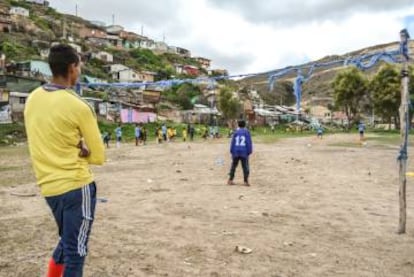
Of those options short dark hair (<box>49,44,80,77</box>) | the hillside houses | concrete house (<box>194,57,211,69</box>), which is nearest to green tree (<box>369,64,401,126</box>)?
the hillside houses

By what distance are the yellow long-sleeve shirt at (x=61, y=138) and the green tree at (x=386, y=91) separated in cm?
5827

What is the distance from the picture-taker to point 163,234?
6480 mm

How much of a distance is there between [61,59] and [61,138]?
53 cm

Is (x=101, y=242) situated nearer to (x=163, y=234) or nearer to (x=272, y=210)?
(x=163, y=234)

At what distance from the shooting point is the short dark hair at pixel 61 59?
3.24m

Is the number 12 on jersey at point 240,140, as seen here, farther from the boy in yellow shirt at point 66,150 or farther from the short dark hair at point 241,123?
the boy in yellow shirt at point 66,150

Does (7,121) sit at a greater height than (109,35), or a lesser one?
lesser

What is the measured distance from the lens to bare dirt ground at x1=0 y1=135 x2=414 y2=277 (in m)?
5.11

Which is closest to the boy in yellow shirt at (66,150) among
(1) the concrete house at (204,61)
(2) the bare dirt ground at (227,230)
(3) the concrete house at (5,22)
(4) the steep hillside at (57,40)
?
(2) the bare dirt ground at (227,230)

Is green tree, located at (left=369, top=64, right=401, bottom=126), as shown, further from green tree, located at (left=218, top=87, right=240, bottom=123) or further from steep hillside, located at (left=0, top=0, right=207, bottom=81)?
steep hillside, located at (left=0, top=0, right=207, bottom=81)

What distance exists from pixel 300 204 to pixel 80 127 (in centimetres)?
643

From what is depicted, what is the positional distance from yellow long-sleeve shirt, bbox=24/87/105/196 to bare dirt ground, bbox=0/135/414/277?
6.44ft

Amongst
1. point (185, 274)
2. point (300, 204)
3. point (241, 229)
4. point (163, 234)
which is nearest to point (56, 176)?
point (185, 274)

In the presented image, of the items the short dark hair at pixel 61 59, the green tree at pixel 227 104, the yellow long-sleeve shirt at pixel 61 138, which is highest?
the green tree at pixel 227 104
